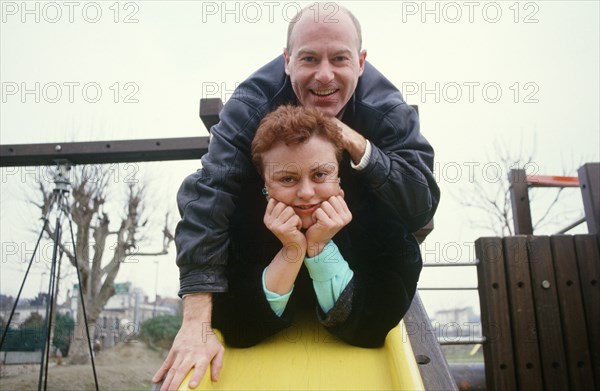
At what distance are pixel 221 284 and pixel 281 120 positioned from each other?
45 cm

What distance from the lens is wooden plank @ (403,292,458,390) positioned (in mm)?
1051

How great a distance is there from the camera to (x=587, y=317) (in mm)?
2496

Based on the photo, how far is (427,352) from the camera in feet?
3.77

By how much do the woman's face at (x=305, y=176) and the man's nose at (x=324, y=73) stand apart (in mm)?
228

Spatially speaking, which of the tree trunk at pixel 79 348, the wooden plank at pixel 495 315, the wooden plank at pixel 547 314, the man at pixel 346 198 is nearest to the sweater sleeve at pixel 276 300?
the man at pixel 346 198

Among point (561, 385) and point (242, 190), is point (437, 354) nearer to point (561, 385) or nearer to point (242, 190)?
point (242, 190)

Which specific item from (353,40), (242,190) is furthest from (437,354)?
(353,40)

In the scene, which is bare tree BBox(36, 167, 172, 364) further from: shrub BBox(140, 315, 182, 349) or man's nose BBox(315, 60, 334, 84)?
man's nose BBox(315, 60, 334, 84)

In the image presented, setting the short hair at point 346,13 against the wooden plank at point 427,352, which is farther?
the short hair at point 346,13

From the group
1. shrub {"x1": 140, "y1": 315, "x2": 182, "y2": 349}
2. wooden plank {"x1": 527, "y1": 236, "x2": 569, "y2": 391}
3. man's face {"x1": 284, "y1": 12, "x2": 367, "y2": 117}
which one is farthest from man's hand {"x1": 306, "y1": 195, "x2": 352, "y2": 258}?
shrub {"x1": 140, "y1": 315, "x2": 182, "y2": 349}

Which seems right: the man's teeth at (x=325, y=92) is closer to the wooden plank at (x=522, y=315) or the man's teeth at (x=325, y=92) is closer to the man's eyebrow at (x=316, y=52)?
the man's eyebrow at (x=316, y=52)

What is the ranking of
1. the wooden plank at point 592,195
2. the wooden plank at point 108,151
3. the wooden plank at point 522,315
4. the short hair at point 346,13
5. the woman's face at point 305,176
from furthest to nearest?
1. the wooden plank at point 592,195
2. the wooden plank at point 522,315
3. the wooden plank at point 108,151
4. the short hair at point 346,13
5. the woman's face at point 305,176

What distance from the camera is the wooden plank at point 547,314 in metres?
2.40

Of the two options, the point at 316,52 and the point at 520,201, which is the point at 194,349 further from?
the point at 520,201
